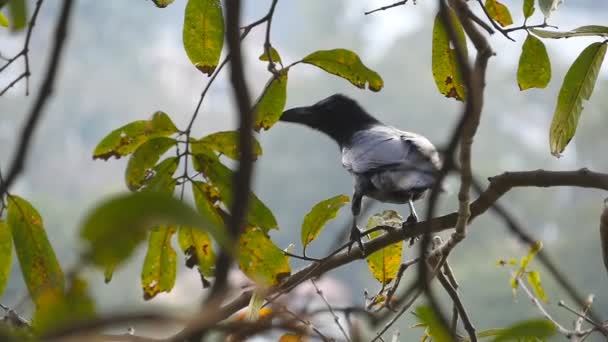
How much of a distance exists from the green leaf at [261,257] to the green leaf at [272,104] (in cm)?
34

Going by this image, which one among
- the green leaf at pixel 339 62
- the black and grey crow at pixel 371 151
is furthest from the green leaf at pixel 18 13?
the black and grey crow at pixel 371 151

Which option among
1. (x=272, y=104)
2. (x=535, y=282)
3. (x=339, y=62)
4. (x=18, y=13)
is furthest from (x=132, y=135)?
(x=535, y=282)

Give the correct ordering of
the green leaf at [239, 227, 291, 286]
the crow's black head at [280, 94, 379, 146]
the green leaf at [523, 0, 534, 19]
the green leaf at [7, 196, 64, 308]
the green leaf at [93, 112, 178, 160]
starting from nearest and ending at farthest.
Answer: the green leaf at [7, 196, 64, 308], the green leaf at [239, 227, 291, 286], the green leaf at [93, 112, 178, 160], the green leaf at [523, 0, 534, 19], the crow's black head at [280, 94, 379, 146]

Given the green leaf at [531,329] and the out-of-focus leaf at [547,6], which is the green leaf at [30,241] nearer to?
the green leaf at [531,329]

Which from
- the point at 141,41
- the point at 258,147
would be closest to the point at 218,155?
→ the point at 258,147

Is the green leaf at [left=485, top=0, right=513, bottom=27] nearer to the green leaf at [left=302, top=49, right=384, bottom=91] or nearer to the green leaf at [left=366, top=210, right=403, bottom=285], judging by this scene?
the green leaf at [left=302, top=49, right=384, bottom=91]

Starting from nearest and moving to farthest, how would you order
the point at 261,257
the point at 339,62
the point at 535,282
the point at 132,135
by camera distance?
the point at 261,257
the point at 132,135
the point at 339,62
the point at 535,282

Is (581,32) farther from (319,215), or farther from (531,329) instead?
(531,329)

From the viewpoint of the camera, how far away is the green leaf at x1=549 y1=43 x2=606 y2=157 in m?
1.76

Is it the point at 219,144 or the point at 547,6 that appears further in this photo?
the point at 547,6

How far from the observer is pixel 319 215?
2021mm

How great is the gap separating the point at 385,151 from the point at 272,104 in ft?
4.20

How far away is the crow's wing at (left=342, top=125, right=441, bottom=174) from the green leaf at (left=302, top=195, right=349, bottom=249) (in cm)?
75

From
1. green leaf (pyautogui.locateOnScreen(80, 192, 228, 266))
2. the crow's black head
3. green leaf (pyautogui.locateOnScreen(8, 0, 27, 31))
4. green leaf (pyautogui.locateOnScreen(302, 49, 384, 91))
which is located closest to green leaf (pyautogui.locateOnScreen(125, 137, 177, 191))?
green leaf (pyautogui.locateOnScreen(302, 49, 384, 91))
